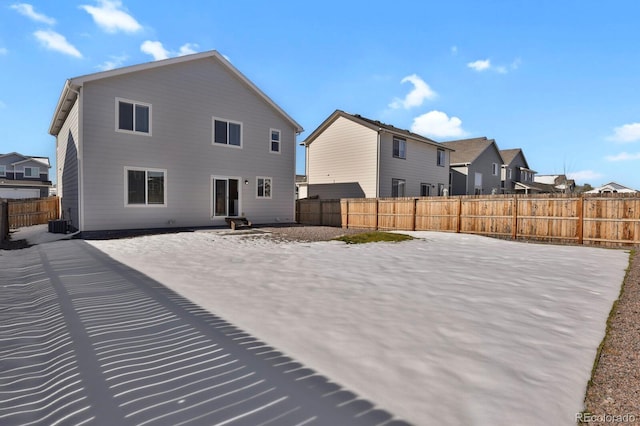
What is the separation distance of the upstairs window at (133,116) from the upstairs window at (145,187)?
1703mm

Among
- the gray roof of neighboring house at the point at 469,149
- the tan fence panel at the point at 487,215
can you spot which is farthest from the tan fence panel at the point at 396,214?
the gray roof of neighboring house at the point at 469,149

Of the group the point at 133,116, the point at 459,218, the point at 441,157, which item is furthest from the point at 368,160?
the point at 133,116

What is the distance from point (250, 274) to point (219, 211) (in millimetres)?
11014

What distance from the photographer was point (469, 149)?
3262cm

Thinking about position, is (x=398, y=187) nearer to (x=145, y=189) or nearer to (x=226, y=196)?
(x=226, y=196)

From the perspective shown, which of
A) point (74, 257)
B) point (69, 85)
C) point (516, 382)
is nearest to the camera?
point (516, 382)

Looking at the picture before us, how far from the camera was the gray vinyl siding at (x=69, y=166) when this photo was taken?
14.0 meters

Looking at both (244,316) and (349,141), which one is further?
(349,141)

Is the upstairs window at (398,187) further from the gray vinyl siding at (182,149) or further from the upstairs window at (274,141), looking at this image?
the upstairs window at (274,141)

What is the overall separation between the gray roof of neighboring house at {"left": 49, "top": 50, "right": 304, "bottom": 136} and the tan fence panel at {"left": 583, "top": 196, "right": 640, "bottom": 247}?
13787mm

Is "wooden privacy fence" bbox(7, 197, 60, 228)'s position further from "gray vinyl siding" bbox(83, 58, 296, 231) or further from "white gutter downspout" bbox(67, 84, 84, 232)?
"gray vinyl siding" bbox(83, 58, 296, 231)

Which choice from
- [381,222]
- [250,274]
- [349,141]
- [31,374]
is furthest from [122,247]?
[349,141]

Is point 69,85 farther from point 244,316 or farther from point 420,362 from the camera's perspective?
point 420,362

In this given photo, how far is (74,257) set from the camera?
8219 millimetres
